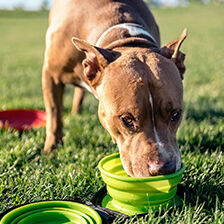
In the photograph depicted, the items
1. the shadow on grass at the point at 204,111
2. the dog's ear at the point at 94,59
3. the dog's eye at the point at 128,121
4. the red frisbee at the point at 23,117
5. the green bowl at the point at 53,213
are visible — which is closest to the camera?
the green bowl at the point at 53,213

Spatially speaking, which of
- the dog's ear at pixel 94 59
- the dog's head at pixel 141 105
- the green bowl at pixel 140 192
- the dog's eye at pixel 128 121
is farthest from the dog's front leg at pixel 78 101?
the green bowl at pixel 140 192

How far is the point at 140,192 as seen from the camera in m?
2.21

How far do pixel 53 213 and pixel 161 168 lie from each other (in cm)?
74

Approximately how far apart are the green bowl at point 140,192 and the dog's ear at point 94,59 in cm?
84

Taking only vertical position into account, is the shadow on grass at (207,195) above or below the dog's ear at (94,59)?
below

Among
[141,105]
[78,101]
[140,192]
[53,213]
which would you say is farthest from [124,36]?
[78,101]

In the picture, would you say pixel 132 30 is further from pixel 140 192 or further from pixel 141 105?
pixel 140 192

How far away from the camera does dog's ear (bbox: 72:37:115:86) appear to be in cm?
263

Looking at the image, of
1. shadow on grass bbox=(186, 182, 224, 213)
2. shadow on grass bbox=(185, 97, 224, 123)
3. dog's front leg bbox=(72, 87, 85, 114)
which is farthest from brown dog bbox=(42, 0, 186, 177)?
shadow on grass bbox=(185, 97, 224, 123)

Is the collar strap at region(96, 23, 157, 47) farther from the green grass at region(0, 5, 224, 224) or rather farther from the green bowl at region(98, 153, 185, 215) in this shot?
the green bowl at region(98, 153, 185, 215)

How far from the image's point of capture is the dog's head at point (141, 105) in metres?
2.29

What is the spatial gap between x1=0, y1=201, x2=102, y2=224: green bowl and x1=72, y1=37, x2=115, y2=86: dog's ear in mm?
1010

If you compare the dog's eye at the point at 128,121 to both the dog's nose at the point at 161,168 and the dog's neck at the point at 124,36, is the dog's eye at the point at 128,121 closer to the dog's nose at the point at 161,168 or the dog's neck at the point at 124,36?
the dog's nose at the point at 161,168

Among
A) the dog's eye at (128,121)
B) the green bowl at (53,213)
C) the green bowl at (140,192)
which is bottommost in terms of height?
the green bowl at (53,213)
